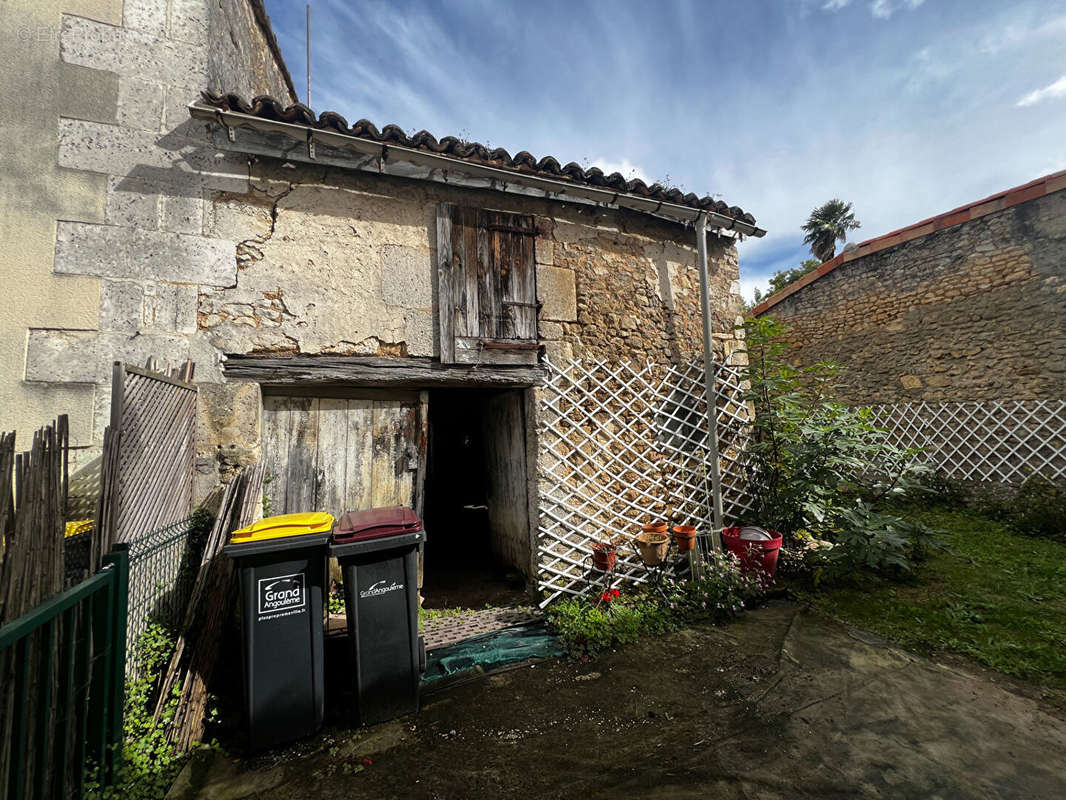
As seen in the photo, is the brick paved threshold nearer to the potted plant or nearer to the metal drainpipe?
the potted plant

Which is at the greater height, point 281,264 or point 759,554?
point 281,264

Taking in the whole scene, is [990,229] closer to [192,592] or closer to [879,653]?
[879,653]

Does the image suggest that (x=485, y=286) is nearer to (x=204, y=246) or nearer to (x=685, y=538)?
(x=204, y=246)

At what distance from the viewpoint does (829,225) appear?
64.5 ft

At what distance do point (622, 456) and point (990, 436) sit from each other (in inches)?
250

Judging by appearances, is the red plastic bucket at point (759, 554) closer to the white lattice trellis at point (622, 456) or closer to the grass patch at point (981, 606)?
the grass patch at point (981, 606)

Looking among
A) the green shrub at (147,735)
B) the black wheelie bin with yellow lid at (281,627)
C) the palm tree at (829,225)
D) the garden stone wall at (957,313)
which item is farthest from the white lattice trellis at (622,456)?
the palm tree at (829,225)

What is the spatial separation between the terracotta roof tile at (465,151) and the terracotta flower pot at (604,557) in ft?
11.3

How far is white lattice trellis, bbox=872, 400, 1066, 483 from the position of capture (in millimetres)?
5918

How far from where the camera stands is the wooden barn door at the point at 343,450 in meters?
3.40

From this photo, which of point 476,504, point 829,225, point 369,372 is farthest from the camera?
point 829,225

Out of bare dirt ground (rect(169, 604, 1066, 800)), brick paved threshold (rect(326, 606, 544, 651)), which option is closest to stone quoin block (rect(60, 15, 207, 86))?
brick paved threshold (rect(326, 606, 544, 651))

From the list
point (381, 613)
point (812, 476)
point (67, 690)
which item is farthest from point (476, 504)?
point (67, 690)

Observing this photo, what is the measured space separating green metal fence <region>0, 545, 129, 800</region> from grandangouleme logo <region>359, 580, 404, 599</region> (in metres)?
1.06
